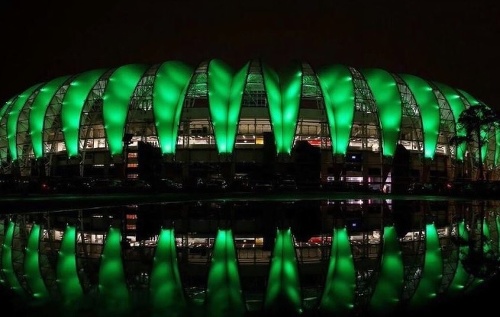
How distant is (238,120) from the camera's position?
62.9 meters

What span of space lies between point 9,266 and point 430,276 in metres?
6.56

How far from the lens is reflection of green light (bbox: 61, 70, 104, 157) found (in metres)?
67.2

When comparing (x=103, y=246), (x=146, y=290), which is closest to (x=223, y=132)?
(x=103, y=246)

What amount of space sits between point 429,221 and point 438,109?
2249 inches

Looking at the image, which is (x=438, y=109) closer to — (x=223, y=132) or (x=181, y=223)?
(x=223, y=132)

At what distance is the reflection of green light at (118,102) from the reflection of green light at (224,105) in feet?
33.9

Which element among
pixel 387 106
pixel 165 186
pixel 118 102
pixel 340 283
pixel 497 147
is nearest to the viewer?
pixel 340 283

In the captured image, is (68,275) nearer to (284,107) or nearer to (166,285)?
(166,285)

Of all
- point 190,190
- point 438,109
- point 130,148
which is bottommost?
point 190,190

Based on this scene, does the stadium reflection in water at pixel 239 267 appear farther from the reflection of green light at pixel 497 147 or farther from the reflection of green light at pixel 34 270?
the reflection of green light at pixel 497 147

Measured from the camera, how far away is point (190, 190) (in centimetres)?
4762

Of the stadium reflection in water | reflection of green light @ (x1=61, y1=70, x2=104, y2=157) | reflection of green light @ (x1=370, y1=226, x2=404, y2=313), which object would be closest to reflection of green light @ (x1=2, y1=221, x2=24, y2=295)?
the stadium reflection in water

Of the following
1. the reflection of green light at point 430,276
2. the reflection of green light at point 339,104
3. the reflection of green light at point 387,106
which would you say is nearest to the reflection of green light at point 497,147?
the reflection of green light at point 387,106

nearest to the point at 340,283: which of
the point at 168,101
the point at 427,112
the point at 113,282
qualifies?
the point at 113,282
